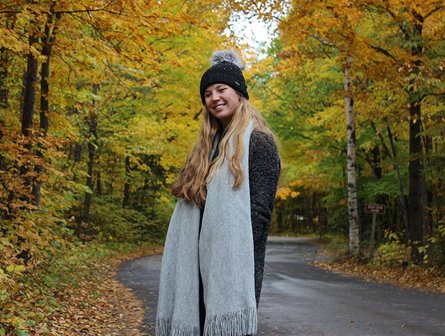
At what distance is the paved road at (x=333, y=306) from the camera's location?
26.3ft

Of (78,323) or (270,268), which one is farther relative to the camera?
(270,268)

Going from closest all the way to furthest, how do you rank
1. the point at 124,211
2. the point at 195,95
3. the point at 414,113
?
1. the point at 414,113
2. the point at 195,95
3. the point at 124,211

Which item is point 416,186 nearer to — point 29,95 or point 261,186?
point 29,95

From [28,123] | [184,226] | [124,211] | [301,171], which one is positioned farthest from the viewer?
[301,171]

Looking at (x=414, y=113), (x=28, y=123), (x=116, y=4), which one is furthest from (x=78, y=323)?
(x=414, y=113)

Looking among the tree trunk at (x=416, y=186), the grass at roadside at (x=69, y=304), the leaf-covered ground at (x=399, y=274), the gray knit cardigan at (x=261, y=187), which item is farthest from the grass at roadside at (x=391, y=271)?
the gray knit cardigan at (x=261, y=187)

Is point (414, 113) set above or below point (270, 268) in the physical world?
above

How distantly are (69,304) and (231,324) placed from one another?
6.79 m

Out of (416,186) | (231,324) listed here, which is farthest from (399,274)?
(231,324)

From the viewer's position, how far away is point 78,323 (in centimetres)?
795

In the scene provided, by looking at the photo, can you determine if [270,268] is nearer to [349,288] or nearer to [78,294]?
[349,288]

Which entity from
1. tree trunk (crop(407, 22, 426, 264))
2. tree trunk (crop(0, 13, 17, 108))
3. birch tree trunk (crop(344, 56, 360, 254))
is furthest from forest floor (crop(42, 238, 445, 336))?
tree trunk (crop(0, 13, 17, 108))

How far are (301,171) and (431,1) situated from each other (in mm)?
18526

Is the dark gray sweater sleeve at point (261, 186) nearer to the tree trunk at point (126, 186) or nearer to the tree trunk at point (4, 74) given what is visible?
the tree trunk at point (4, 74)
